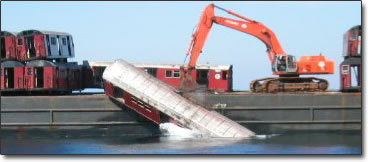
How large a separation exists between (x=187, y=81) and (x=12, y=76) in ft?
26.5

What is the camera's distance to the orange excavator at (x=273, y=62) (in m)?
34.9

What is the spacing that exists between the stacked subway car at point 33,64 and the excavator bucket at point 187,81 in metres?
5.54

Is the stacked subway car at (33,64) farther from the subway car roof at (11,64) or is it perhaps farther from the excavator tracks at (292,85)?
the excavator tracks at (292,85)

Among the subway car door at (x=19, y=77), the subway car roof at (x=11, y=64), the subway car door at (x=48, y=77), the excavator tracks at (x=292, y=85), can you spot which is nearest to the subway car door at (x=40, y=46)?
the subway car door at (x=48, y=77)

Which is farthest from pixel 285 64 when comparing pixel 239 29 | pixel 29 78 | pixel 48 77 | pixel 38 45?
pixel 29 78

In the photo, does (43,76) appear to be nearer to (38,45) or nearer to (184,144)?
(38,45)

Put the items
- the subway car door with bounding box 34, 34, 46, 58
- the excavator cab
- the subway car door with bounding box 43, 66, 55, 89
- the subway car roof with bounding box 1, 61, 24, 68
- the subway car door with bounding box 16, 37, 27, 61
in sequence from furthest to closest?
the subway car door with bounding box 16, 37, 27, 61 < the subway car door with bounding box 34, 34, 46, 58 < the subway car roof with bounding box 1, 61, 24, 68 < the subway car door with bounding box 43, 66, 55, 89 < the excavator cab

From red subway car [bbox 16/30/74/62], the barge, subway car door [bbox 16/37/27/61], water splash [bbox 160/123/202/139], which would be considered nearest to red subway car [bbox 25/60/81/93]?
red subway car [bbox 16/30/74/62]

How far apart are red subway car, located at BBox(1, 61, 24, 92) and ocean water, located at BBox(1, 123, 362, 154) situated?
251 cm

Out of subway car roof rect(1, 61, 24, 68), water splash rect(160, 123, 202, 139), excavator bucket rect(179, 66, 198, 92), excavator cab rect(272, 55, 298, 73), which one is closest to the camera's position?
water splash rect(160, 123, 202, 139)

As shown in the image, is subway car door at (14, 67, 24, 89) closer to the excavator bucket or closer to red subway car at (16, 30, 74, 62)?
red subway car at (16, 30, 74, 62)

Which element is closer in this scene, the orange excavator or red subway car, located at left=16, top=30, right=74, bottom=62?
the orange excavator

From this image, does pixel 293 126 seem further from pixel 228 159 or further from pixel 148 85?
pixel 228 159

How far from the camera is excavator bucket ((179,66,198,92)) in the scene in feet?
114
